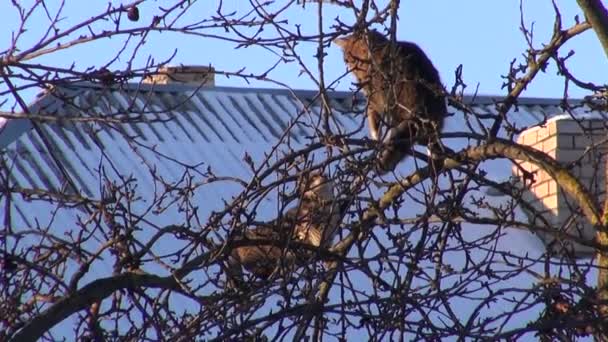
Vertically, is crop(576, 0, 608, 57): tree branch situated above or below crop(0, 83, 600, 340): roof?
below

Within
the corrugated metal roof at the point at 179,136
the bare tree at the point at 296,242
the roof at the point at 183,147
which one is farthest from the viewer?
the corrugated metal roof at the point at 179,136

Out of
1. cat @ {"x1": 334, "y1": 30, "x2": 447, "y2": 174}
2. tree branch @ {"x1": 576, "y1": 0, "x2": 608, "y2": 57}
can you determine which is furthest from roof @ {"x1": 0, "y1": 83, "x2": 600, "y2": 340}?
tree branch @ {"x1": 576, "y1": 0, "x2": 608, "y2": 57}

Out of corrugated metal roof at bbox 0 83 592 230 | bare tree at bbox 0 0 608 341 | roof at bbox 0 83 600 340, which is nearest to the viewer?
bare tree at bbox 0 0 608 341

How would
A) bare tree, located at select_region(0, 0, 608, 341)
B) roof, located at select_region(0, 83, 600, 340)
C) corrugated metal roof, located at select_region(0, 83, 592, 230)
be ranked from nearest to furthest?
bare tree, located at select_region(0, 0, 608, 341) → roof, located at select_region(0, 83, 600, 340) → corrugated metal roof, located at select_region(0, 83, 592, 230)

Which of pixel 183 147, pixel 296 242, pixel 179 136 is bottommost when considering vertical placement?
pixel 296 242

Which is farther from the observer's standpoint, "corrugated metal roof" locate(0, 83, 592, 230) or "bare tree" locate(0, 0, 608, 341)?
"corrugated metal roof" locate(0, 83, 592, 230)

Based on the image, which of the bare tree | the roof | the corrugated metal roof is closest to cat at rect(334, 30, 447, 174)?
the bare tree

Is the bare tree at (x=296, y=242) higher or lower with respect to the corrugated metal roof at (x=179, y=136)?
lower

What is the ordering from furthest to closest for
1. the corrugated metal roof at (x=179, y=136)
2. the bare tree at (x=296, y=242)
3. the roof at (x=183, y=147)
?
the corrugated metal roof at (x=179, y=136)
the roof at (x=183, y=147)
the bare tree at (x=296, y=242)

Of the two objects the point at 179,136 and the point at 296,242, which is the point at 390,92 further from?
the point at 179,136

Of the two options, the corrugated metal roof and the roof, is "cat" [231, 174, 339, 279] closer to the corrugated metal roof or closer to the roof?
the roof

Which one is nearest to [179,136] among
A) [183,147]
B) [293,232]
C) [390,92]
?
[183,147]

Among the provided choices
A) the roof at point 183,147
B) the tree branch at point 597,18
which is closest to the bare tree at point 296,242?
the tree branch at point 597,18

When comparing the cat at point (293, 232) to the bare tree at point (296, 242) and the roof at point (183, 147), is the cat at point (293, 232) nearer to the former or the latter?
the bare tree at point (296, 242)
